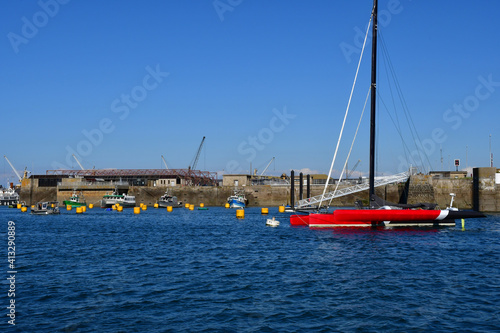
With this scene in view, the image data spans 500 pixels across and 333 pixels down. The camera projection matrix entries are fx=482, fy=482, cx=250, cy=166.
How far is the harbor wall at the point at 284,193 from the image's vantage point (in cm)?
7500

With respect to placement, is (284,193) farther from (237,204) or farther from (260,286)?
(260,286)

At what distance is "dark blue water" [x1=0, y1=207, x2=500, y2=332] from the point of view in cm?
1516

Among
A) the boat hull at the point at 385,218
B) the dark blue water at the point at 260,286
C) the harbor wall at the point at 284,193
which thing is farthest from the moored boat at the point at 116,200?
the dark blue water at the point at 260,286

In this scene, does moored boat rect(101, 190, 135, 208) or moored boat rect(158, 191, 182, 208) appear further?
moored boat rect(158, 191, 182, 208)

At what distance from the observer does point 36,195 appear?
121750 millimetres

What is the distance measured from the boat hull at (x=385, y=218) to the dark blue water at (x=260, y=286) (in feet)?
16.7

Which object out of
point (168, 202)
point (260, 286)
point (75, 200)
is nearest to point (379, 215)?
point (260, 286)

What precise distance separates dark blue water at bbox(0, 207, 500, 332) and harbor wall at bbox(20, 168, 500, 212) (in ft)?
145

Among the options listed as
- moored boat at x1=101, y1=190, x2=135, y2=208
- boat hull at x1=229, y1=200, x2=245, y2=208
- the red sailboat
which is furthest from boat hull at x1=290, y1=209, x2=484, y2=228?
moored boat at x1=101, y1=190, x2=135, y2=208

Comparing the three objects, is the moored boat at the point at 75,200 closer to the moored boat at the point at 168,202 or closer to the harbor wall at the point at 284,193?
the harbor wall at the point at 284,193

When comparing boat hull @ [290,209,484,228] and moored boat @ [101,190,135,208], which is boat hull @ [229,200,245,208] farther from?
boat hull @ [290,209,484,228]

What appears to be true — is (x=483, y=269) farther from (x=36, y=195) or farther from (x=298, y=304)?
(x=36, y=195)

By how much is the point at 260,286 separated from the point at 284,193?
280 feet

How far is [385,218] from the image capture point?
4112cm
